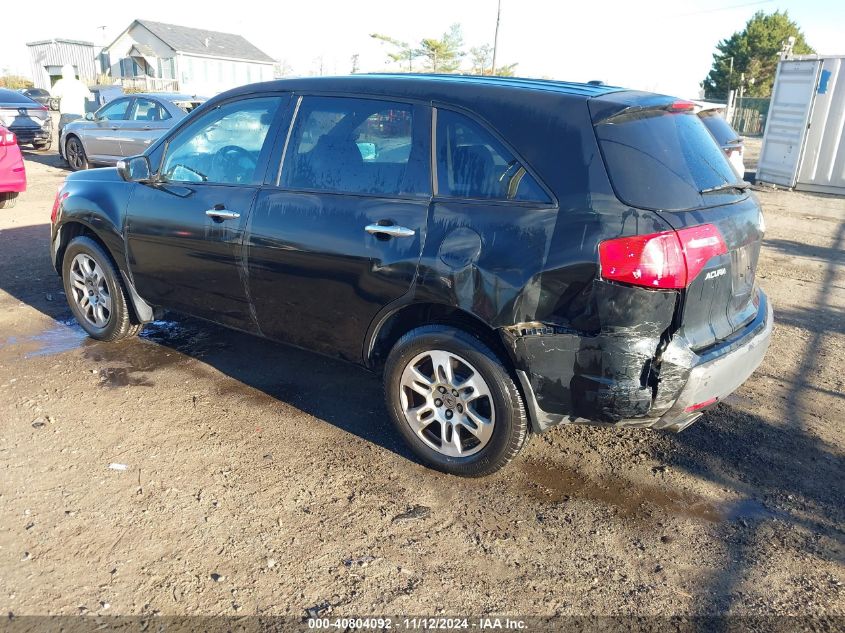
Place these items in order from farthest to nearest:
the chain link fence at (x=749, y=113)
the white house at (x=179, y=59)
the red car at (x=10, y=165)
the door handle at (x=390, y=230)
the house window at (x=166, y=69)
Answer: the house window at (x=166, y=69) < the white house at (x=179, y=59) < the chain link fence at (x=749, y=113) < the red car at (x=10, y=165) < the door handle at (x=390, y=230)

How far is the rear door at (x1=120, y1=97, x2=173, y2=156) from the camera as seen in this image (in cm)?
1324

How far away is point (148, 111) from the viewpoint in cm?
1336

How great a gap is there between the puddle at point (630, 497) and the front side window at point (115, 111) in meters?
13.0

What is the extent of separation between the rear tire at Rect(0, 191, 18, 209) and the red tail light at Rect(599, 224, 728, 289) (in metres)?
10.5

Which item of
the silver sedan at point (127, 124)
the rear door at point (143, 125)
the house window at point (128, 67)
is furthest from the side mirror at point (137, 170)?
the house window at point (128, 67)

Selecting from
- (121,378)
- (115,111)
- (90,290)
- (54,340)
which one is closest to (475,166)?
(121,378)

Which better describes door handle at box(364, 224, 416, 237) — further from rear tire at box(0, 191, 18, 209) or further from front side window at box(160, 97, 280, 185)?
rear tire at box(0, 191, 18, 209)

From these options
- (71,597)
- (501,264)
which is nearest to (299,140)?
(501,264)

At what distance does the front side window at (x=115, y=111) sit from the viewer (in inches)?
534

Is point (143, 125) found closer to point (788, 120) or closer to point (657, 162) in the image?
point (657, 162)

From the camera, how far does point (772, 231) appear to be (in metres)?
10.2

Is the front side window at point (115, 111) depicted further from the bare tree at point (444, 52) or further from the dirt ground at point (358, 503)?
the bare tree at point (444, 52)

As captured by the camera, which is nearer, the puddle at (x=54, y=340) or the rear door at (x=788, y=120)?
the puddle at (x=54, y=340)

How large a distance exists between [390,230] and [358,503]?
53.3 inches
